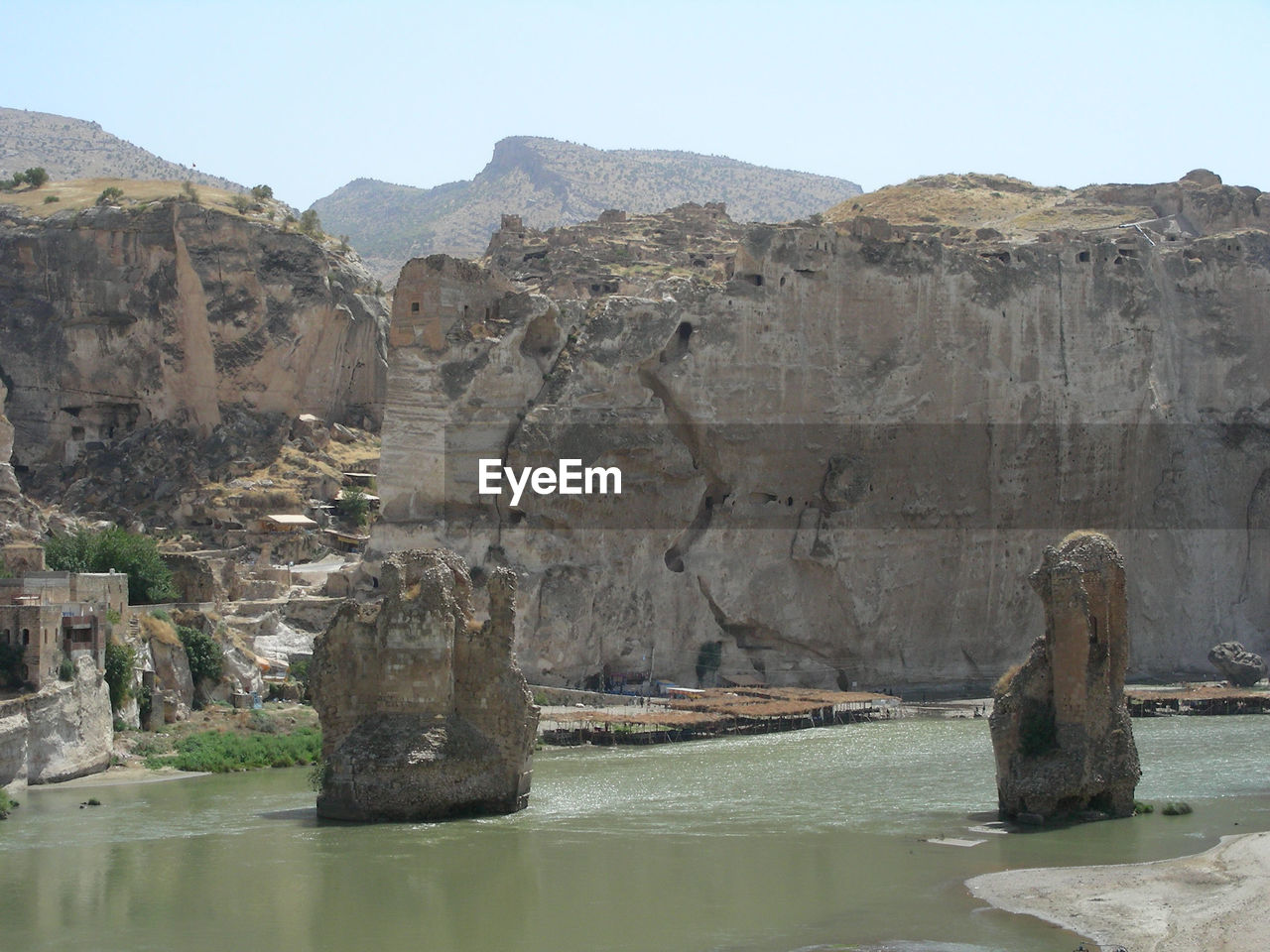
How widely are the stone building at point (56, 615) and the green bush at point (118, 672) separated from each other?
711 millimetres

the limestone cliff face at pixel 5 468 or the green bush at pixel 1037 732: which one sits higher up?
the limestone cliff face at pixel 5 468

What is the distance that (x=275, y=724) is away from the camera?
140 feet

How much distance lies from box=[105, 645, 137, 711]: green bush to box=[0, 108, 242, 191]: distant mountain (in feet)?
290

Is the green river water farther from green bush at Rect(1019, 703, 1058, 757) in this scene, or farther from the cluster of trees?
the cluster of trees

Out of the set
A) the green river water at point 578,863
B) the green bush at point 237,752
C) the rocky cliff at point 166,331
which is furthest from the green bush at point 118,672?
the rocky cliff at point 166,331

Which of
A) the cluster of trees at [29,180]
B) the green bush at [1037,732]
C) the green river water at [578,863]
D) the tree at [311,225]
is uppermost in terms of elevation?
the cluster of trees at [29,180]

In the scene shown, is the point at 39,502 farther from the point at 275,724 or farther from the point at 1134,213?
the point at 1134,213

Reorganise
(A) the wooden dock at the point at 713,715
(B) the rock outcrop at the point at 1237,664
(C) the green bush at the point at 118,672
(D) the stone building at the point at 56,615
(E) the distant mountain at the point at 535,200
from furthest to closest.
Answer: (E) the distant mountain at the point at 535,200 < (B) the rock outcrop at the point at 1237,664 < (A) the wooden dock at the point at 713,715 < (C) the green bush at the point at 118,672 < (D) the stone building at the point at 56,615

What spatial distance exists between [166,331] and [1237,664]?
39.2m

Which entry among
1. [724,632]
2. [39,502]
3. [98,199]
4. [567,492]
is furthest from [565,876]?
[98,199]

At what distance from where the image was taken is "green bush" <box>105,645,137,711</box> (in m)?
38.6

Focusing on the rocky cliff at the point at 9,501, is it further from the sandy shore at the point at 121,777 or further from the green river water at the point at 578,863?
the green river water at the point at 578,863

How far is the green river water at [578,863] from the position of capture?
23.3 m
